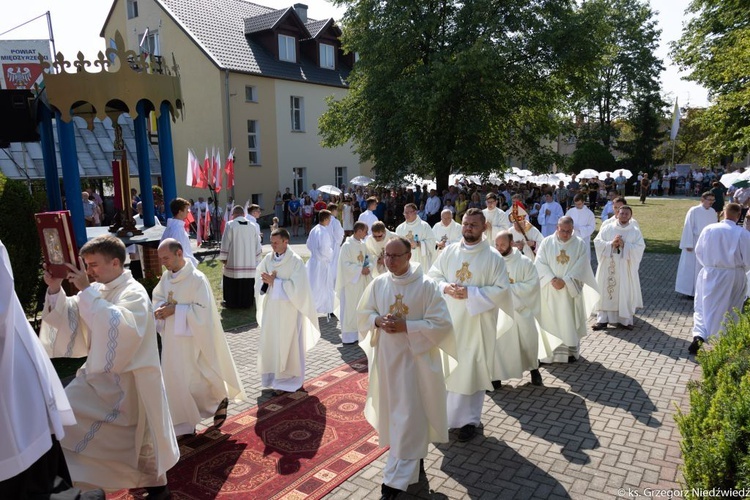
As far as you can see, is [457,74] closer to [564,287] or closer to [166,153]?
[166,153]

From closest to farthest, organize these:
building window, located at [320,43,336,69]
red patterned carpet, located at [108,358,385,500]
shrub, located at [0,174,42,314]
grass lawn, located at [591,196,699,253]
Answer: red patterned carpet, located at [108,358,385,500], shrub, located at [0,174,42,314], grass lawn, located at [591,196,699,253], building window, located at [320,43,336,69]

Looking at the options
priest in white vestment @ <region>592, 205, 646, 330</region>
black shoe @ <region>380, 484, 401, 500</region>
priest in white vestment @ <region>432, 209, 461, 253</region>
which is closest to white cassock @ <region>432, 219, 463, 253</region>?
priest in white vestment @ <region>432, 209, 461, 253</region>

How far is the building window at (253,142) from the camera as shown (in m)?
28.7

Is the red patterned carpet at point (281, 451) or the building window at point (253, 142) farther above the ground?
the building window at point (253, 142)

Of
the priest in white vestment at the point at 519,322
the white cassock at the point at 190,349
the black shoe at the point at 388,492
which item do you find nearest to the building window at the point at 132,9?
A: the white cassock at the point at 190,349

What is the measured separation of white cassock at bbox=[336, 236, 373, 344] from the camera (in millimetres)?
9227

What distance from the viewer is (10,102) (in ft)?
34.7

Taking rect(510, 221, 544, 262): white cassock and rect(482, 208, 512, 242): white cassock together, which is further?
rect(482, 208, 512, 242): white cassock

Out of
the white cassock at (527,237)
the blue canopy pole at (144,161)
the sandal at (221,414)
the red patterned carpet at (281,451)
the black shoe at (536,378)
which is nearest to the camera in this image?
the red patterned carpet at (281,451)

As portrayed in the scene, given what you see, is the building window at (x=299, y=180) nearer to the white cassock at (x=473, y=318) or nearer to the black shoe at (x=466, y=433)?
the white cassock at (x=473, y=318)

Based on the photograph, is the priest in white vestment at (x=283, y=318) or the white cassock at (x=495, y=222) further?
the white cassock at (x=495, y=222)

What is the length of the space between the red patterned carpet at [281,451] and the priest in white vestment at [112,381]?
0.60 metres

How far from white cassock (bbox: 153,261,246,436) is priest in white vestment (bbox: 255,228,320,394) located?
3.59 feet

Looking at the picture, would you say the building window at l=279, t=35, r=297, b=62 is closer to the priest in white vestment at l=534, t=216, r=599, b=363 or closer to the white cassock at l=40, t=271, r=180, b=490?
the priest in white vestment at l=534, t=216, r=599, b=363
